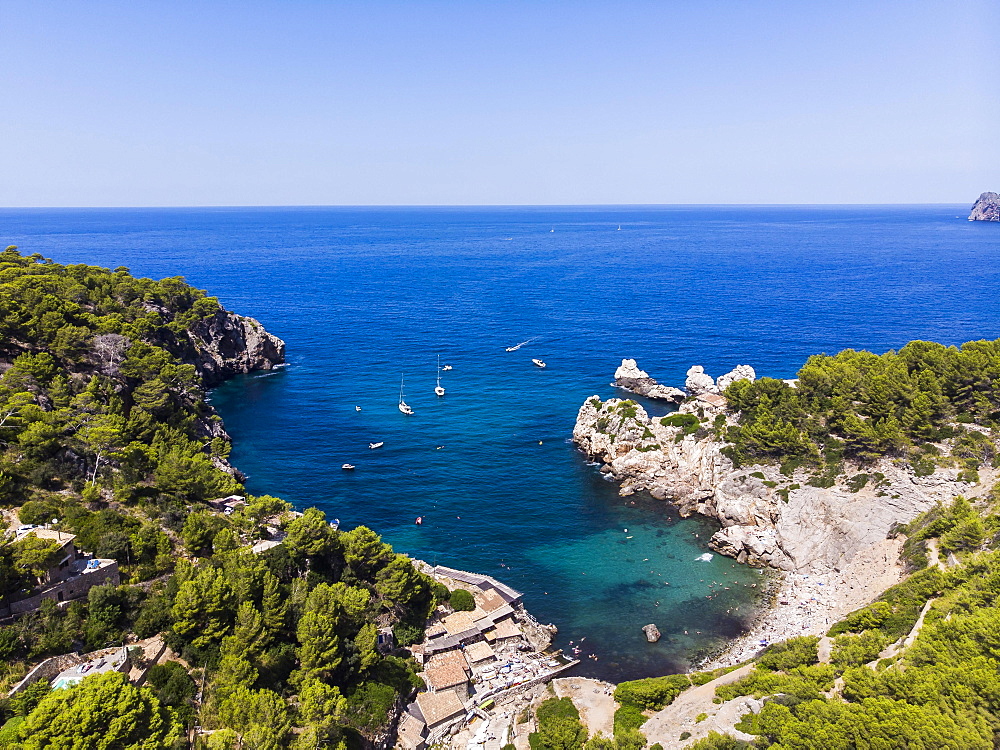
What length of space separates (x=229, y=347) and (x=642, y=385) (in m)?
70.8

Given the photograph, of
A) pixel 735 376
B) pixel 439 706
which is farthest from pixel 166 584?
pixel 735 376

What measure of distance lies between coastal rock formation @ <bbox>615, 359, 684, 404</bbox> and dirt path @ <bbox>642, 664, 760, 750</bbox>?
174 feet

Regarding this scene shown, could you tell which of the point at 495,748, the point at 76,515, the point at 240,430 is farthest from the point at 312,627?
the point at 240,430

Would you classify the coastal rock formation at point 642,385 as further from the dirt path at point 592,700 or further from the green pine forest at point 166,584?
the dirt path at point 592,700

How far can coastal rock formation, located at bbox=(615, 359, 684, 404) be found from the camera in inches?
3363

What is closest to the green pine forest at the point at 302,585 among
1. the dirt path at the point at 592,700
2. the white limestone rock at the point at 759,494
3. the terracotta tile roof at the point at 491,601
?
the dirt path at the point at 592,700

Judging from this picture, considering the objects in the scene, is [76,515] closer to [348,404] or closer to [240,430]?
[240,430]

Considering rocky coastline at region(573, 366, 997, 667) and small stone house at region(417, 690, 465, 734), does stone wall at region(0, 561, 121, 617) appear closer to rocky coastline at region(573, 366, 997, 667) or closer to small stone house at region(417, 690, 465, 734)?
small stone house at region(417, 690, 465, 734)

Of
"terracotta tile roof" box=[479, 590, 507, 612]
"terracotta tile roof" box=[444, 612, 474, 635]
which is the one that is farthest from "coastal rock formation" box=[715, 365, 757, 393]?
"terracotta tile roof" box=[444, 612, 474, 635]

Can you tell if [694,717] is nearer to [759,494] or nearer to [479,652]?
[479,652]

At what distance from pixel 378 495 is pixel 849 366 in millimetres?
55344

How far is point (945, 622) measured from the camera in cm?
3303

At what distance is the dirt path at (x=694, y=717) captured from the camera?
1206 inches

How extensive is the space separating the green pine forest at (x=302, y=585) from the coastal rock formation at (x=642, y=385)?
63.9 ft
